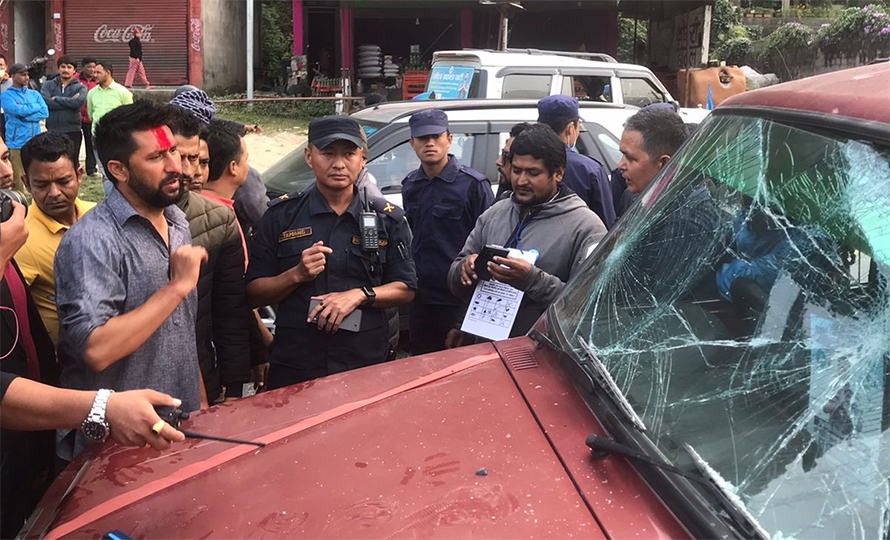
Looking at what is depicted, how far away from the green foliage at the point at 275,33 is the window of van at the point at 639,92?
→ 51.0 feet

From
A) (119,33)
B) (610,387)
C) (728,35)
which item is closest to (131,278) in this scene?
(610,387)

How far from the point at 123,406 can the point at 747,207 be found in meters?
1.59

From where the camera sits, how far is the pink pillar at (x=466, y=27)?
20062mm

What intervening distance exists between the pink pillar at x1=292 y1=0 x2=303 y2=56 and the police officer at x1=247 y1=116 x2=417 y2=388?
18.4 m

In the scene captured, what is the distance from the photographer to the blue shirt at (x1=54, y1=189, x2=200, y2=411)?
2363mm

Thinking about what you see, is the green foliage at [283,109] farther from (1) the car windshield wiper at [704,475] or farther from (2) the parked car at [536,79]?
(1) the car windshield wiper at [704,475]

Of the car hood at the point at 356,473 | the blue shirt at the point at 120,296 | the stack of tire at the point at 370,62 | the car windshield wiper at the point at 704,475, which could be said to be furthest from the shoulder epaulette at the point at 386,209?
the stack of tire at the point at 370,62

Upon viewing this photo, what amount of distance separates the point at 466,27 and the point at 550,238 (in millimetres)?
17924

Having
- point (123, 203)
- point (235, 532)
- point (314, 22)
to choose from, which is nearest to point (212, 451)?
point (235, 532)

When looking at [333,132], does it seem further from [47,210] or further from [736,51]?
[736,51]

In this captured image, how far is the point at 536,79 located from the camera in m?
9.06

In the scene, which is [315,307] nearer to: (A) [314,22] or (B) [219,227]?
(B) [219,227]

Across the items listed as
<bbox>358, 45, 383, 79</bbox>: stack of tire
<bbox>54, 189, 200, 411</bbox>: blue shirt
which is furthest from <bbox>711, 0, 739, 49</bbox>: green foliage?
<bbox>54, 189, 200, 411</bbox>: blue shirt

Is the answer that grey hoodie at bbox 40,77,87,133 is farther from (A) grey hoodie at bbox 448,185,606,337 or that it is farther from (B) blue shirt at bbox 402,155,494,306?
(A) grey hoodie at bbox 448,185,606,337
